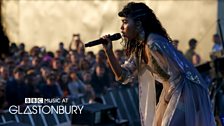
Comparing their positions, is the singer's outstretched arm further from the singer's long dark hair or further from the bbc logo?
the bbc logo

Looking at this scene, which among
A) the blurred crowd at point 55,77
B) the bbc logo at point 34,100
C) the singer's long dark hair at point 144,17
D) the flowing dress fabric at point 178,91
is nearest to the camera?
the flowing dress fabric at point 178,91

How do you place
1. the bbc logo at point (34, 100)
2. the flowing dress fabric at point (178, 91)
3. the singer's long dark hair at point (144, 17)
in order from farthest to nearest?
1. the bbc logo at point (34, 100)
2. the singer's long dark hair at point (144, 17)
3. the flowing dress fabric at point (178, 91)

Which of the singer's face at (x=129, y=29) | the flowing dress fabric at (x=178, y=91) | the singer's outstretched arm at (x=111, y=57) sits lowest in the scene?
the flowing dress fabric at (x=178, y=91)

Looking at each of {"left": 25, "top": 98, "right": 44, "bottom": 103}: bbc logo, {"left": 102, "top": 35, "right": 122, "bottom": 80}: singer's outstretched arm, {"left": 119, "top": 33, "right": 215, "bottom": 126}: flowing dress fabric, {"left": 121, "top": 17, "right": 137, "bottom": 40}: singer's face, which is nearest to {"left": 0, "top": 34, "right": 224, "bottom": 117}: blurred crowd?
{"left": 25, "top": 98, "right": 44, "bottom": 103}: bbc logo

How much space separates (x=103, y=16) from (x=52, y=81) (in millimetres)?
8084

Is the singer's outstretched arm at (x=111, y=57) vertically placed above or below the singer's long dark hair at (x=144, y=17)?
below

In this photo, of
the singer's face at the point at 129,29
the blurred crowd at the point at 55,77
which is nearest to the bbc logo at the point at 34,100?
the blurred crowd at the point at 55,77

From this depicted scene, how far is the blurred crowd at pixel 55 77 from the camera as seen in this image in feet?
32.1

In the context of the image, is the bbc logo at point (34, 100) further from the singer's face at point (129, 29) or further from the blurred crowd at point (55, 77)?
the singer's face at point (129, 29)

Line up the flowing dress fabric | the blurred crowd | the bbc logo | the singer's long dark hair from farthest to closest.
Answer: the blurred crowd < the bbc logo < the singer's long dark hair < the flowing dress fabric

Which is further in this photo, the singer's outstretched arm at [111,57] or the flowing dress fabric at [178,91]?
the singer's outstretched arm at [111,57]

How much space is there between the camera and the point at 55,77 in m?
11.0

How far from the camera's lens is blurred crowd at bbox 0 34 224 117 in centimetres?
979

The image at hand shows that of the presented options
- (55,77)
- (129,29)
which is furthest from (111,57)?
(55,77)
